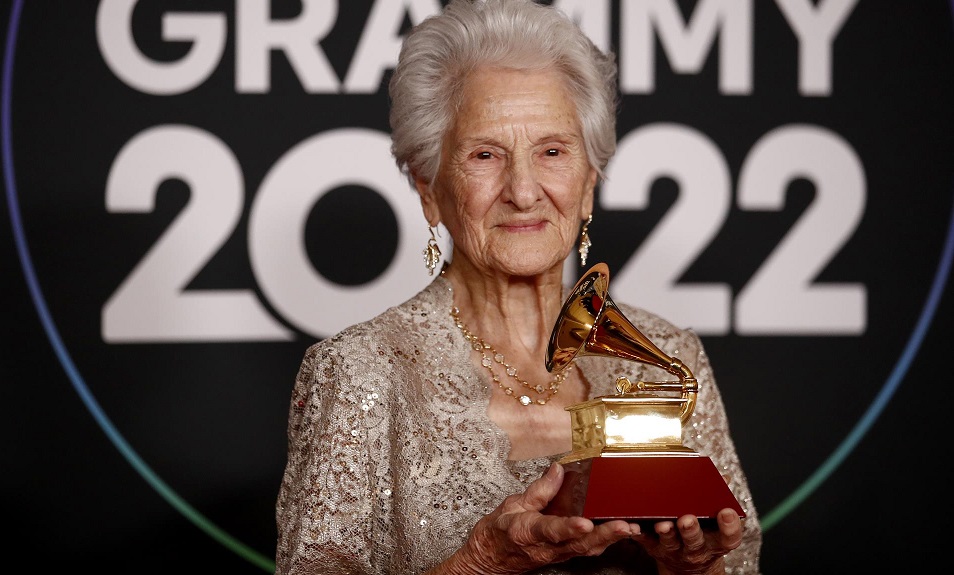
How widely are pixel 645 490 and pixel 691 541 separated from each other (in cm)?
13

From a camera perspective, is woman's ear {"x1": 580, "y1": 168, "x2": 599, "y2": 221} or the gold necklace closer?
the gold necklace

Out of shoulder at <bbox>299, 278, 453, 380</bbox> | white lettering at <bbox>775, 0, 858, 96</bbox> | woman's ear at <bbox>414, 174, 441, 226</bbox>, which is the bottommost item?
shoulder at <bbox>299, 278, 453, 380</bbox>

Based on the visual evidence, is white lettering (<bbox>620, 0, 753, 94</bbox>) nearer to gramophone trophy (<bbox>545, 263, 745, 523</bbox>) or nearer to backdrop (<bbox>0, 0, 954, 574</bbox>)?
backdrop (<bbox>0, 0, 954, 574</bbox>)

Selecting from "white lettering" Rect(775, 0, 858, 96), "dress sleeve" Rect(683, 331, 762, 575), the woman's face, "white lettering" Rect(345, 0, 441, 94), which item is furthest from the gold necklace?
"white lettering" Rect(775, 0, 858, 96)

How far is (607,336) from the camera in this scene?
233 centimetres

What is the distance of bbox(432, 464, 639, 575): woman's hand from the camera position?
2.09 metres

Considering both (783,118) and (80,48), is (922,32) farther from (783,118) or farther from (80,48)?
(80,48)

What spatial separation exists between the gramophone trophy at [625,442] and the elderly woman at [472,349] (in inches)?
14.0

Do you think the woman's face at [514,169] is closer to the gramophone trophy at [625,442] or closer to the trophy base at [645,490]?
the gramophone trophy at [625,442]

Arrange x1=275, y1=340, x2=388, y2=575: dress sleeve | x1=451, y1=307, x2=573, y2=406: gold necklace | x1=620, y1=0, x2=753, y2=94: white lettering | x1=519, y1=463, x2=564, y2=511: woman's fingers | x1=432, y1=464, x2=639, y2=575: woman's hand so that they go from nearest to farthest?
x1=432, y1=464, x2=639, y2=575: woman's hand, x1=519, y1=463, x2=564, y2=511: woman's fingers, x1=275, y1=340, x2=388, y2=575: dress sleeve, x1=451, y1=307, x2=573, y2=406: gold necklace, x1=620, y1=0, x2=753, y2=94: white lettering

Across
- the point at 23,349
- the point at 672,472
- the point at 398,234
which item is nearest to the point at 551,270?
the point at 672,472

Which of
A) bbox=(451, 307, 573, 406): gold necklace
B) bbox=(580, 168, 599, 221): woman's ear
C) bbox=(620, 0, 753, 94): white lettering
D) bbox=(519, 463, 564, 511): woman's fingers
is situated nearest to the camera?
bbox=(519, 463, 564, 511): woman's fingers

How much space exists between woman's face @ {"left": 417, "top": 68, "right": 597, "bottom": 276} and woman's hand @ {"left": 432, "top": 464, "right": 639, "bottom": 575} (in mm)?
683

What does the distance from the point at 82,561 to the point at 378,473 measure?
1.84m
